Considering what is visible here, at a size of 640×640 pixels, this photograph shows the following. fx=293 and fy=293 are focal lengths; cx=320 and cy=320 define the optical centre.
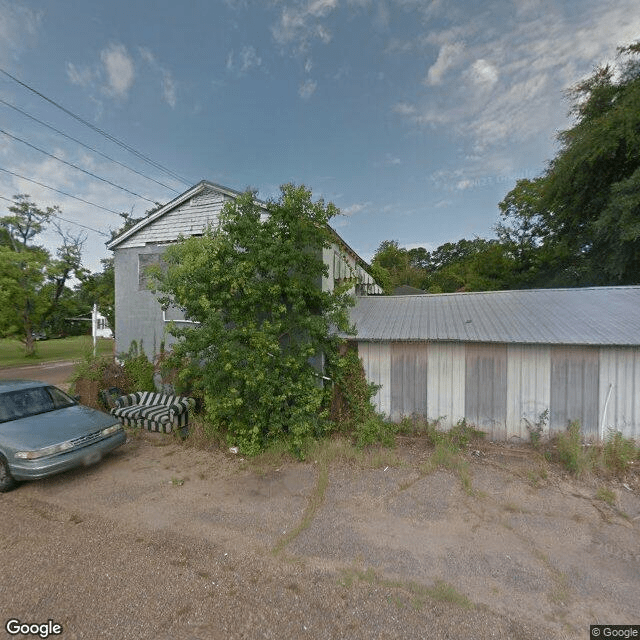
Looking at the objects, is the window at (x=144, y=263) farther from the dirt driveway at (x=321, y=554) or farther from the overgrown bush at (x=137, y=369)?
the dirt driveway at (x=321, y=554)

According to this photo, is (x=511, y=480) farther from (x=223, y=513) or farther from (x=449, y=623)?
(x=223, y=513)

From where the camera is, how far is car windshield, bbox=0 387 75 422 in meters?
5.05

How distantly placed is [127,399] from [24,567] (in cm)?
531

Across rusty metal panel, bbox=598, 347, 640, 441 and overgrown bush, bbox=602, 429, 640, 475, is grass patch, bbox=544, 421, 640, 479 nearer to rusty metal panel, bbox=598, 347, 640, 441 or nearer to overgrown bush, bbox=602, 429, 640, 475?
overgrown bush, bbox=602, 429, 640, 475

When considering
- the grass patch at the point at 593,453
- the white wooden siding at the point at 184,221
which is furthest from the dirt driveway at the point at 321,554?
the white wooden siding at the point at 184,221

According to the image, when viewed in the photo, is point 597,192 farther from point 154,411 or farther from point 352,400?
point 154,411

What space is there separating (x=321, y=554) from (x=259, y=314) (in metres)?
4.12

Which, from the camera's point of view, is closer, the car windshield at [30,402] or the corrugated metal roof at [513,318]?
the car windshield at [30,402]

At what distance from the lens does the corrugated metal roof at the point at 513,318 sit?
18.3 ft

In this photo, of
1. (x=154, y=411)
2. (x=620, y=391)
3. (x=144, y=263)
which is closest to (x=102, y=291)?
(x=144, y=263)

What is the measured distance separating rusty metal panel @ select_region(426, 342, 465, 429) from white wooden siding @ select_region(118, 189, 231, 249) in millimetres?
7099

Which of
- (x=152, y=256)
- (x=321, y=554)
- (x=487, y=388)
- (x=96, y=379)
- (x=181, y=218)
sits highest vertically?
(x=181, y=218)

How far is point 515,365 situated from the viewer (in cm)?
580

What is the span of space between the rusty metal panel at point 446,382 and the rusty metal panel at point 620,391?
2401mm
